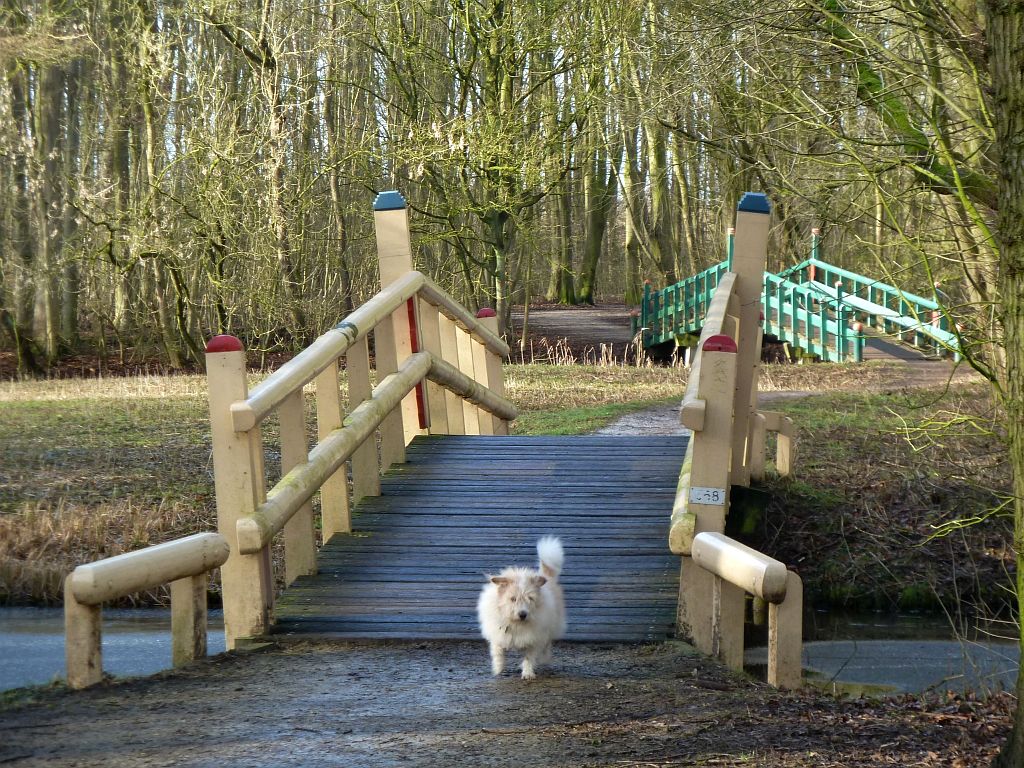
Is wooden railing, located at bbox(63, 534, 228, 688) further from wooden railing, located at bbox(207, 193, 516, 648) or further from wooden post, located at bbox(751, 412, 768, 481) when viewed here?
wooden post, located at bbox(751, 412, 768, 481)

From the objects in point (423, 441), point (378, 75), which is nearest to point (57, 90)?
point (378, 75)

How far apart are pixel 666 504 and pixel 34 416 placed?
10.2m

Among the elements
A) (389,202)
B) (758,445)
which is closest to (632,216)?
(758,445)

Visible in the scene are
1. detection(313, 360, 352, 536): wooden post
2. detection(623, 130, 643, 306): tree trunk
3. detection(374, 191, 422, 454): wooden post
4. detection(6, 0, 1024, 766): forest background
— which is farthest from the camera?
detection(623, 130, 643, 306): tree trunk

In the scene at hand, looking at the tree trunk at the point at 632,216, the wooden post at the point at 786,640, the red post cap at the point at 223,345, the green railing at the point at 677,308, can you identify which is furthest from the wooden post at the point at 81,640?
the tree trunk at the point at 632,216

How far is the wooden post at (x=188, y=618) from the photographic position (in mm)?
5438

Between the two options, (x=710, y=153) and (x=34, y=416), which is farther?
(x=710, y=153)

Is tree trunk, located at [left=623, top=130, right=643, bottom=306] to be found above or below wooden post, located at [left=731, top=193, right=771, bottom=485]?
above

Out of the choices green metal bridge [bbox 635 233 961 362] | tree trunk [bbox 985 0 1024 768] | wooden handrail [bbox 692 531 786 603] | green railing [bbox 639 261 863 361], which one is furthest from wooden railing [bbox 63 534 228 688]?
green railing [bbox 639 261 863 361]

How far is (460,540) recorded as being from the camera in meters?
7.52

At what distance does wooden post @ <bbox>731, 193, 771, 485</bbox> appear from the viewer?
27.2ft

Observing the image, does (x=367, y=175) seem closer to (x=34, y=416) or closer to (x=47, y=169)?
(x=47, y=169)

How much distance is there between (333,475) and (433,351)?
2.69 m

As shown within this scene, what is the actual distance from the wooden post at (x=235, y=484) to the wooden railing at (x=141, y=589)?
0.99 ft
